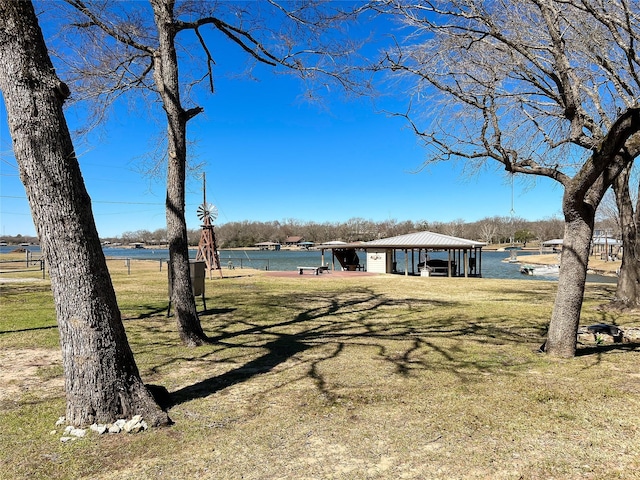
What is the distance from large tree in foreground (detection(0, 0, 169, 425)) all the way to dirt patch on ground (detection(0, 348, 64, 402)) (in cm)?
135

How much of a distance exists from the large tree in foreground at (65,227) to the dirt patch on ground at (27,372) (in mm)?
1352

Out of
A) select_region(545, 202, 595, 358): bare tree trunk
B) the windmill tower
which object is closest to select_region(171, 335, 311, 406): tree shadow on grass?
select_region(545, 202, 595, 358): bare tree trunk

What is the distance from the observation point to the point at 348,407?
13.0 ft

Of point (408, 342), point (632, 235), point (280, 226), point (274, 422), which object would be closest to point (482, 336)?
point (408, 342)

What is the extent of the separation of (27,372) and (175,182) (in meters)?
3.08

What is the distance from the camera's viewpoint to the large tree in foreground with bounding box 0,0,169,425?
3.45 m

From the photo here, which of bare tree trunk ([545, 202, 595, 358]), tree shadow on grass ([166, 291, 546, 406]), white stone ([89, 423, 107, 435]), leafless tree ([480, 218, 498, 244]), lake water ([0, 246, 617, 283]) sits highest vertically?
leafless tree ([480, 218, 498, 244])

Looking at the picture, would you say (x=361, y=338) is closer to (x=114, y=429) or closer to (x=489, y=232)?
(x=114, y=429)

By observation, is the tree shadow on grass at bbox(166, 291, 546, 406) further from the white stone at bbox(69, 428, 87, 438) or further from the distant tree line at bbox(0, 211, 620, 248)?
the distant tree line at bbox(0, 211, 620, 248)

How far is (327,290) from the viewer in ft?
51.4

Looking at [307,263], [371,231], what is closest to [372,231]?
[371,231]

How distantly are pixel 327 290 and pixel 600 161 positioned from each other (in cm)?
1134

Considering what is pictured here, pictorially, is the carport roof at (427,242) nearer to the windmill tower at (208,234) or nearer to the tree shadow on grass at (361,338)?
the windmill tower at (208,234)

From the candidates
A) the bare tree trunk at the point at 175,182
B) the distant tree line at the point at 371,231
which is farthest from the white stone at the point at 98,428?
the distant tree line at the point at 371,231
